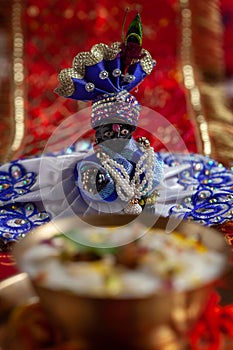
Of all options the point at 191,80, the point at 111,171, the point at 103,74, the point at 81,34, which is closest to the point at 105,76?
the point at 103,74

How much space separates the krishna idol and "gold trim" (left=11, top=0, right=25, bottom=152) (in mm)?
526

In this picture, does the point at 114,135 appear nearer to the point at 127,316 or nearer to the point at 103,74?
the point at 103,74

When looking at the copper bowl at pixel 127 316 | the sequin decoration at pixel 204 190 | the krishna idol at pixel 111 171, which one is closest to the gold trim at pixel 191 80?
the sequin decoration at pixel 204 190

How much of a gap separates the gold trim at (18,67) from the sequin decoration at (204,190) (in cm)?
51

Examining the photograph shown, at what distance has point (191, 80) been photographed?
154 centimetres

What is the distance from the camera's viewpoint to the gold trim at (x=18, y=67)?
1386mm

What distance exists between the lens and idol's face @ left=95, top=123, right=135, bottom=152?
0.75 metres

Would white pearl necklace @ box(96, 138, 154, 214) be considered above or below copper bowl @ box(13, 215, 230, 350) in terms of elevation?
above

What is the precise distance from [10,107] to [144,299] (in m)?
1.12

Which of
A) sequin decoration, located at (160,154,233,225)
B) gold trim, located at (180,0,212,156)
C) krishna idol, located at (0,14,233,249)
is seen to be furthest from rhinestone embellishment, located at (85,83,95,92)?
gold trim, located at (180,0,212,156)

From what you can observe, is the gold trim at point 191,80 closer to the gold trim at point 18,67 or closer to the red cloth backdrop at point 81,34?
the red cloth backdrop at point 81,34

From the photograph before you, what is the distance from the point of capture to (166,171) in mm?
927

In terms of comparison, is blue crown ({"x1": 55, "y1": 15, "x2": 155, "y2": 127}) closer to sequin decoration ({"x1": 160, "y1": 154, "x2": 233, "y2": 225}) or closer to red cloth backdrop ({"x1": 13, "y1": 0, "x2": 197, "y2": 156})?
sequin decoration ({"x1": 160, "y1": 154, "x2": 233, "y2": 225})

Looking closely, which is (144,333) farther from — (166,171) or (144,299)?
(166,171)
